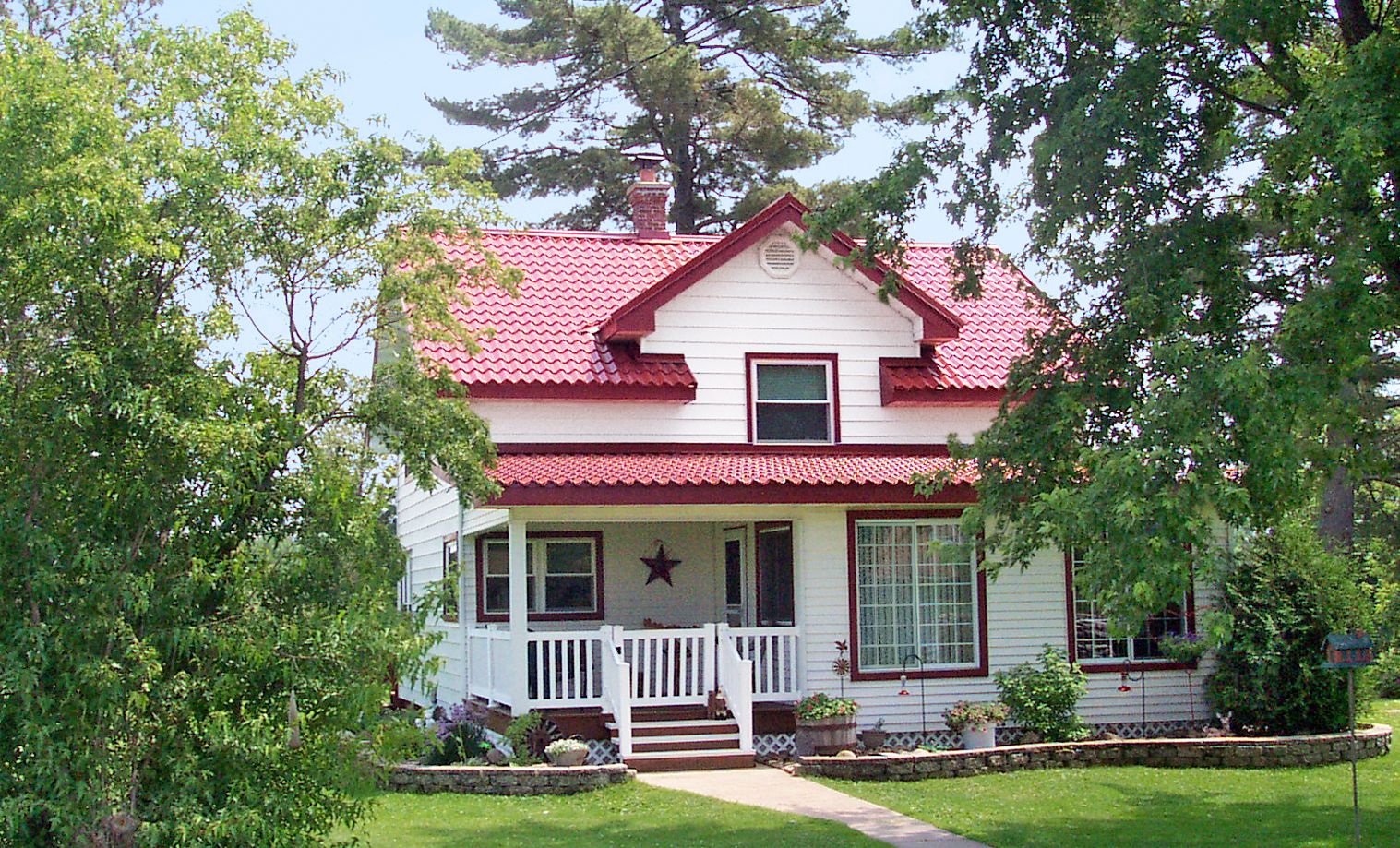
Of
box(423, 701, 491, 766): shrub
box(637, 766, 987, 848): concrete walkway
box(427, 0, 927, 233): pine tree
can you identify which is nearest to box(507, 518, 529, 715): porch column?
box(423, 701, 491, 766): shrub

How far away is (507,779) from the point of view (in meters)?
14.5

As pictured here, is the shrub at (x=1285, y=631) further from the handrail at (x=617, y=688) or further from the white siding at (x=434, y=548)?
the white siding at (x=434, y=548)

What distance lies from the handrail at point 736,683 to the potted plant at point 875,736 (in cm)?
152

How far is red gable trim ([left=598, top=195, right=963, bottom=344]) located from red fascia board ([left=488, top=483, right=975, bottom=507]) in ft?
8.96

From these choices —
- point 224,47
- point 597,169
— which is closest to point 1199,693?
point 224,47

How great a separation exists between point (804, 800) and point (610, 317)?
738 cm

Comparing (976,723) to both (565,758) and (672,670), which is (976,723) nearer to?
(672,670)

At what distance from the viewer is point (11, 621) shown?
27.9ft

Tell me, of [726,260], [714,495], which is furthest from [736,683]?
[726,260]

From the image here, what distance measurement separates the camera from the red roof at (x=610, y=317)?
18.3m

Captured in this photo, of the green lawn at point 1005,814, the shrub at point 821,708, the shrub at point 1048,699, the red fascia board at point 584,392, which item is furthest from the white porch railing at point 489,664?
the shrub at point 1048,699

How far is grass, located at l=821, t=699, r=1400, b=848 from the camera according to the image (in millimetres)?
12156

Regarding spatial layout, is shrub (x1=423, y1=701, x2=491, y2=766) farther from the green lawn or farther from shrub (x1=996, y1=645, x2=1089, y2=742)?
shrub (x1=996, y1=645, x2=1089, y2=742)

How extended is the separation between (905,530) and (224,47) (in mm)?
10688
